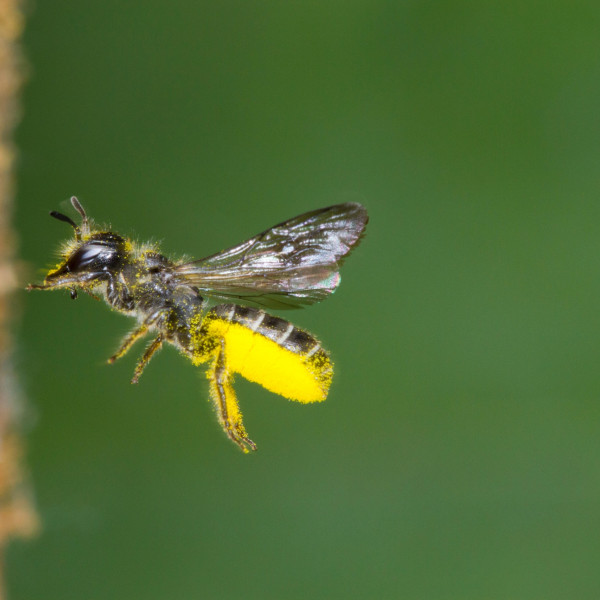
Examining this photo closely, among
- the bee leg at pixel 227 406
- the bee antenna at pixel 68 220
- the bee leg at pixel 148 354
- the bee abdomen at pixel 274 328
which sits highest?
the bee antenna at pixel 68 220

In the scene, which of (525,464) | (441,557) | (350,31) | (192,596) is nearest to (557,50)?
(350,31)

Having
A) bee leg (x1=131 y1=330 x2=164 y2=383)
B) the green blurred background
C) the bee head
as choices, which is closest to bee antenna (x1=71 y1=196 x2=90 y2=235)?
the bee head

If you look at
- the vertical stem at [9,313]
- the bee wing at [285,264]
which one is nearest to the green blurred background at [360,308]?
the vertical stem at [9,313]

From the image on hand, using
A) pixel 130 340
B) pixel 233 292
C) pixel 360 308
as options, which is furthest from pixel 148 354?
pixel 360 308

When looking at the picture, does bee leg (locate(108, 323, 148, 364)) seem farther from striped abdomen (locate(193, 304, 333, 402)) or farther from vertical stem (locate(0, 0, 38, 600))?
vertical stem (locate(0, 0, 38, 600))

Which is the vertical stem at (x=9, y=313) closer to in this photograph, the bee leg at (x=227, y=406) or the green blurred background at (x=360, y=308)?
the green blurred background at (x=360, y=308)

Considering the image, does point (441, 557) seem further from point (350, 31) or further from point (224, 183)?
point (350, 31)
